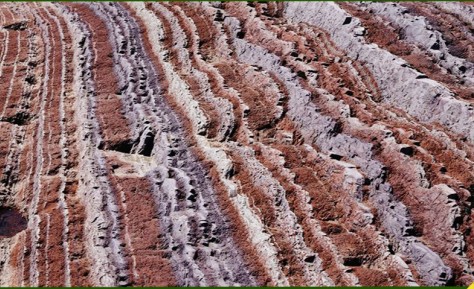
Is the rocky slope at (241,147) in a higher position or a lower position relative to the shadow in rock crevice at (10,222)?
higher

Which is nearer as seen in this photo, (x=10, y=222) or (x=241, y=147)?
(x=10, y=222)

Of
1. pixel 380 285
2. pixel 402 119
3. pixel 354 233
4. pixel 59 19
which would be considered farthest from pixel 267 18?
pixel 380 285

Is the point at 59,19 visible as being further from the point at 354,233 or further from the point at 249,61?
the point at 354,233

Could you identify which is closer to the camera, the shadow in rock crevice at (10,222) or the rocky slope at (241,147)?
the rocky slope at (241,147)

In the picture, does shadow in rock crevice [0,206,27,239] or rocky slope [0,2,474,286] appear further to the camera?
shadow in rock crevice [0,206,27,239]

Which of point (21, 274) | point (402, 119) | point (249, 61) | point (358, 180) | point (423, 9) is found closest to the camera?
point (21, 274)

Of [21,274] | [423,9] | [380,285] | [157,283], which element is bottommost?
[21,274]

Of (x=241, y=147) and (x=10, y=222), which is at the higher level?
(x=241, y=147)

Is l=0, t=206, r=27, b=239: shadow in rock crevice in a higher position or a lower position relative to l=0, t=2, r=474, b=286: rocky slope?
lower
